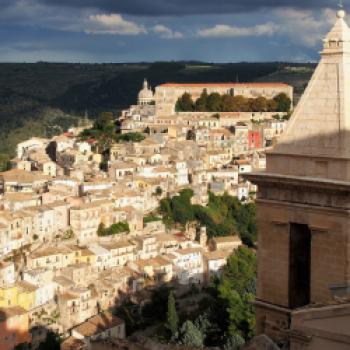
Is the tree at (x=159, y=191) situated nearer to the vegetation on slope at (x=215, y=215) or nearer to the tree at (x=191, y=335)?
the vegetation on slope at (x=215, y=215)

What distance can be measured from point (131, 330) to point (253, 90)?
3902 cm

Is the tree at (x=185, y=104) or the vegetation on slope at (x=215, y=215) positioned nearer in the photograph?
the vegetation on slope at (x=215, y=215)

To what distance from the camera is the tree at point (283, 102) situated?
6197 centimetres

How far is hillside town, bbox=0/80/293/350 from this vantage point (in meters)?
31.0

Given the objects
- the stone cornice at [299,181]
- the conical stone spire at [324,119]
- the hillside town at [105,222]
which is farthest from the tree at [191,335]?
the conical stone spire at [324,119]

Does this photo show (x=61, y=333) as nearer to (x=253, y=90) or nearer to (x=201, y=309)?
(x=201, y=309)

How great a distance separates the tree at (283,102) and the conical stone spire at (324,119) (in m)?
55.8

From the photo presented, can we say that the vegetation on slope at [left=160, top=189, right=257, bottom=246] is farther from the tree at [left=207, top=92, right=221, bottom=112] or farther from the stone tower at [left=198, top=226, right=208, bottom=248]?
the tree at [left=207, top=92, right=221, bottom=112]

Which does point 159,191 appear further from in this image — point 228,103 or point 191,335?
point 228,103

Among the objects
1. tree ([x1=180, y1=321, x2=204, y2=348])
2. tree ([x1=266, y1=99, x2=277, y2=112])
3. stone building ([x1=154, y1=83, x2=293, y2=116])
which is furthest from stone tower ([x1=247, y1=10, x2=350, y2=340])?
stone building ([x1=154, y1=83, x2=293, y2=116])

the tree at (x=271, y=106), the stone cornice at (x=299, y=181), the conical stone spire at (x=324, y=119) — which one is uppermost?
the conical stone spire at (x=324, y=119)

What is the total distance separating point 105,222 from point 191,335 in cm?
1382

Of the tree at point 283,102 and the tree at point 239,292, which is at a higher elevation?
the tree at point 283,102

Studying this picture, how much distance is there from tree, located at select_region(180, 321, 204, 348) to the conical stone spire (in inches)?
676
